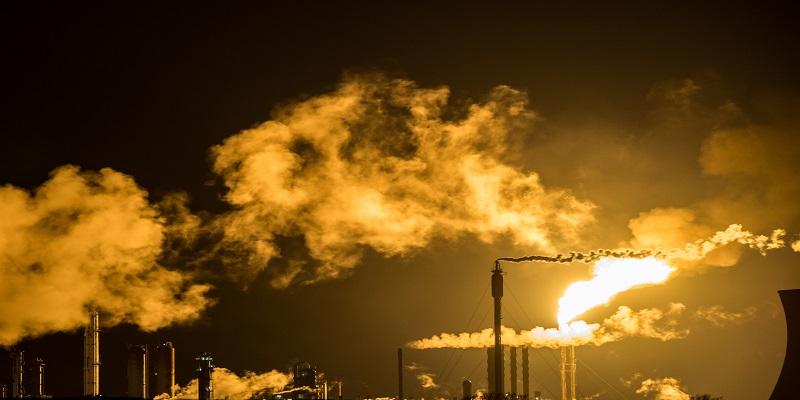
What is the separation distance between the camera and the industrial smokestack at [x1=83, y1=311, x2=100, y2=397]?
95.5 m

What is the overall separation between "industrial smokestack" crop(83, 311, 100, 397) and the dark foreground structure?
66.3 metres

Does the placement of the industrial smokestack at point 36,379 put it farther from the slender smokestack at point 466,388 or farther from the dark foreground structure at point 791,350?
the dark foreground structure at point 791,350

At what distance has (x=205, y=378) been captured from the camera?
139000mm

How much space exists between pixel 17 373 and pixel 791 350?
102489 mm

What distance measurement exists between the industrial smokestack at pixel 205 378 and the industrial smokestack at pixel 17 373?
24843 millimetres

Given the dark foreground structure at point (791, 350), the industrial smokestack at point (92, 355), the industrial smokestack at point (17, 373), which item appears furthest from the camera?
the industrial smokestack at point (17, 373)

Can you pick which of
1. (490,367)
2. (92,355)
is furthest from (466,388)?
(92,355)

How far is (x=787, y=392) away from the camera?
185 feet

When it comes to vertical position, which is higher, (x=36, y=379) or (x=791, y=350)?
(x=791, y=350)

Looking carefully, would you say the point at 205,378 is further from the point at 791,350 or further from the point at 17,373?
the point at 791,350

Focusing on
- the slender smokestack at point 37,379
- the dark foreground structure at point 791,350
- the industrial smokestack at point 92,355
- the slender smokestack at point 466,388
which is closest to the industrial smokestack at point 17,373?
the slender smokestack at point 37,379

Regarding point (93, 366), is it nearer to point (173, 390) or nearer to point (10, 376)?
point (10, 376)

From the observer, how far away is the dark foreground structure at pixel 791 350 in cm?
5612

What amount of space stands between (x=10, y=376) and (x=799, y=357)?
341 ft
